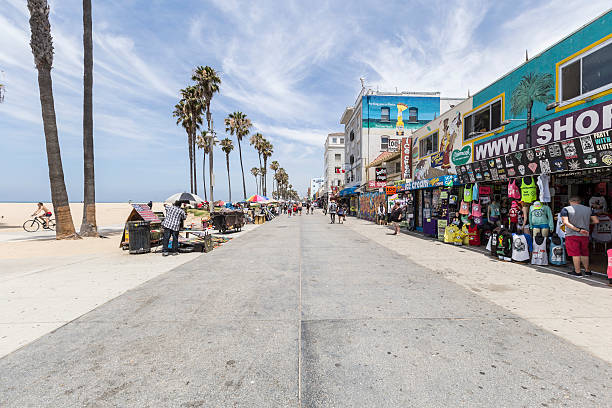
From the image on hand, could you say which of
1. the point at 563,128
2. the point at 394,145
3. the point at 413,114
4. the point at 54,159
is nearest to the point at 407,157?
the point at 394,145

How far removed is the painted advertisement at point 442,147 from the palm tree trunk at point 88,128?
57.4 feet

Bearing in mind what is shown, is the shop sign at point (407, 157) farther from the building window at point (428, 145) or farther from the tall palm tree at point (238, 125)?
the tall palm tree at point (238, 125)

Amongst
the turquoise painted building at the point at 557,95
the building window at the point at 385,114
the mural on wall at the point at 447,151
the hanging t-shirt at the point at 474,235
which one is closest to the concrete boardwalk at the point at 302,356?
the turquoise painted building at the point at 557,95

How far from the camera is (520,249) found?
7805 mm

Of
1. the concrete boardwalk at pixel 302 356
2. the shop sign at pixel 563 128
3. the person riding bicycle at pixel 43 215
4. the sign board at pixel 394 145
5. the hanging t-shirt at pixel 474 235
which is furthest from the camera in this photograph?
the sign board at pixel 394 145

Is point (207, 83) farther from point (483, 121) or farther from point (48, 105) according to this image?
point (483, 121)

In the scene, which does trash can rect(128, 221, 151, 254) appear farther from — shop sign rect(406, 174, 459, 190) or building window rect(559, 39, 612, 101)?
building window rect(559, 39, 612, 101)

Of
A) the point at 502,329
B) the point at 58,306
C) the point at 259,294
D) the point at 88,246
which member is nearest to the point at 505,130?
the point at 502,329

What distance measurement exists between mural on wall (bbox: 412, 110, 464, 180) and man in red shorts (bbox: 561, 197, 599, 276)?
6160mm

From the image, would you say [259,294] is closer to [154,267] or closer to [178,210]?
[154,267]

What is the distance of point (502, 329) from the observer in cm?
365

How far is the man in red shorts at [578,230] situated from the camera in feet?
20.0

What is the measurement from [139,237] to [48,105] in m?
8.56

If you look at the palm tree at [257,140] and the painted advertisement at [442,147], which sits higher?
the palm tree at [257,140]
